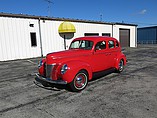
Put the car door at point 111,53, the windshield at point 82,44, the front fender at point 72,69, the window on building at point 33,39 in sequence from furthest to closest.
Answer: the window on building at point 33,39 < the car door at point 111,53 < the windshield at point 82,44 < the front fender at point 72,69

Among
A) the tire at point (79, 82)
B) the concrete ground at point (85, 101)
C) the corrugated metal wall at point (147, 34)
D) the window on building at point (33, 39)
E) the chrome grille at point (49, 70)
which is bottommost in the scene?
the concrete ground at point (85, 101)

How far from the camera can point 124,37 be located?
90.8ft

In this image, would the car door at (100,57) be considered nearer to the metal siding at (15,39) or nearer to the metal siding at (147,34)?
the metal siding at (15,39)

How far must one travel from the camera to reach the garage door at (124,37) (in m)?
27.0

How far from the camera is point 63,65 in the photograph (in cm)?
515

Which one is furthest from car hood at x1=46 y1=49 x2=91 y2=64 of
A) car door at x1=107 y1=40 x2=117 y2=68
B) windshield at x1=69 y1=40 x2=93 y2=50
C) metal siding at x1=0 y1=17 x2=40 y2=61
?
metal siding at x1=0 y1=17 x2=40 y2=61

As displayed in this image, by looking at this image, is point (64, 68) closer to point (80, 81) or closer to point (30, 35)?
point (80, 81)

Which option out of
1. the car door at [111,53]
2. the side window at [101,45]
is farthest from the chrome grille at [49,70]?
the car door at [111,53]

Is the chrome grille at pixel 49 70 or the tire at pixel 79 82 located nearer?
the tire at pixel 79 82

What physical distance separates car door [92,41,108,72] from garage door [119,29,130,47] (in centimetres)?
2130

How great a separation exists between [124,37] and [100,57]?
22805 mm

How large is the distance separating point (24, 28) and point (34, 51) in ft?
8.28

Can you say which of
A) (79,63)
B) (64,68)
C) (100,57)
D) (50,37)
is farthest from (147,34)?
(64,68)

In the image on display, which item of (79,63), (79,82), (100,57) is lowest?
(79,82)
